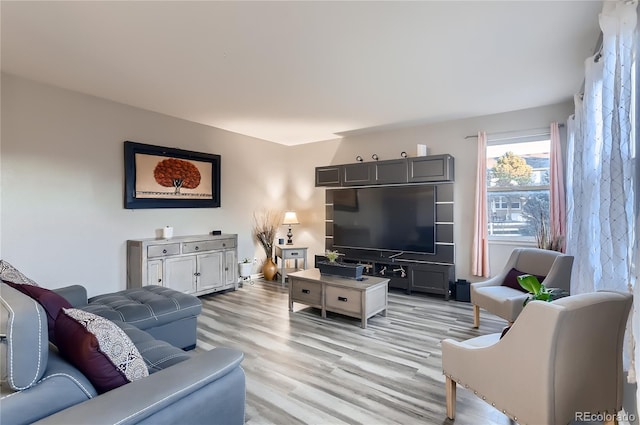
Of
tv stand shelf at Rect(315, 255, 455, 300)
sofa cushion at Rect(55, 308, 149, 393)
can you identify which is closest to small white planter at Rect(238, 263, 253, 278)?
tv stand shelf at Rect(315, 255, 455, 300)

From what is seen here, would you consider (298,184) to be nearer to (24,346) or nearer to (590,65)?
(590,65)

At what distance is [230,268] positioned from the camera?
15.8ft

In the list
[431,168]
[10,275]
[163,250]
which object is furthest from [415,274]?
[10,275]

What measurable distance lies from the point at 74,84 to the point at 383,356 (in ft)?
13.5

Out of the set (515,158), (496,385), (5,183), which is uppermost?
(515,158)

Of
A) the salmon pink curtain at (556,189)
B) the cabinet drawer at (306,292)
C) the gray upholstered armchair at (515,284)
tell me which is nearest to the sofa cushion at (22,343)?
the cabinet drawer at (306,292)

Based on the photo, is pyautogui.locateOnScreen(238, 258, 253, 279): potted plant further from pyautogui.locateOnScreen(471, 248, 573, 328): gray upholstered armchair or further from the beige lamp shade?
pyautogui.locateOnScreen(471, 248, 573, 328): gray upholstered armchair

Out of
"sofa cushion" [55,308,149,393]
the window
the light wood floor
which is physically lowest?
the light wood floor

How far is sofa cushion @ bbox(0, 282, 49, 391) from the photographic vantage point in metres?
0.99

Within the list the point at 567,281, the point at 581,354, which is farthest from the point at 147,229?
the point at 567,281

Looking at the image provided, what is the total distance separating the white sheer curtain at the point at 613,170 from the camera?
157 centimetres

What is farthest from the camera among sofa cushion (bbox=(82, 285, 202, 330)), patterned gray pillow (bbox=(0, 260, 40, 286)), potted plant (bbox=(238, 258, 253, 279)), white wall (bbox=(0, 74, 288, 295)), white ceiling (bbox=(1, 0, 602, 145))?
potted plant (bbox=(238, 258, 253, 279))

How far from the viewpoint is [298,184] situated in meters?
6.31

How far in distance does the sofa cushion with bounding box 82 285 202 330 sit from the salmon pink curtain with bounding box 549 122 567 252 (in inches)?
163
